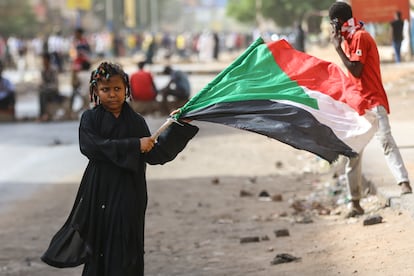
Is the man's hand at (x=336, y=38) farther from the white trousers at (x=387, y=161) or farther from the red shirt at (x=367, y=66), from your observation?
the white trousers at (x=387, y=161)

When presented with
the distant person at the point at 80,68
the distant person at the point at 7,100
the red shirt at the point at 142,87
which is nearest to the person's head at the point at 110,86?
the red shirt at the point at 142,87

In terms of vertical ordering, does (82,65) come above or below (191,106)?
below

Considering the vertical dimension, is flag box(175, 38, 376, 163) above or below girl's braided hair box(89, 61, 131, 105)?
below

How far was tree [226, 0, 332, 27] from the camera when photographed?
2761 inches

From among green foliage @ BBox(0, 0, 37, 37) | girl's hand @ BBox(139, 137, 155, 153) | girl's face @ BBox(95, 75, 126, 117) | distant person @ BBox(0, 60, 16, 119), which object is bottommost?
green foliage @ BBox(0, 0, 37, 37)

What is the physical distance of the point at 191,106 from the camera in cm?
659

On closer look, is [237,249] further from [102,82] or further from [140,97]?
[140,97]

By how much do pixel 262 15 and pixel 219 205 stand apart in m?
70.6

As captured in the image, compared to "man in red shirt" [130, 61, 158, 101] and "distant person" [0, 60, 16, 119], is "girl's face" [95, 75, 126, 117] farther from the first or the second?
"distant person" [0, 60, 16, 119]

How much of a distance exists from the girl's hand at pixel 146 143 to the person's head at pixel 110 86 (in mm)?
217

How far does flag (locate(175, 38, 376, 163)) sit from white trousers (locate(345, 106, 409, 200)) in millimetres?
250

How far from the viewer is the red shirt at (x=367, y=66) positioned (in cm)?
848

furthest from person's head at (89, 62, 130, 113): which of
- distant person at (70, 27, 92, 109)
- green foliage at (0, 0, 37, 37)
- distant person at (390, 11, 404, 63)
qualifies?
green foliage at (0, 0, 37, 37)

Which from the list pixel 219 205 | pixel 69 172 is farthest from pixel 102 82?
pixel 69 172
